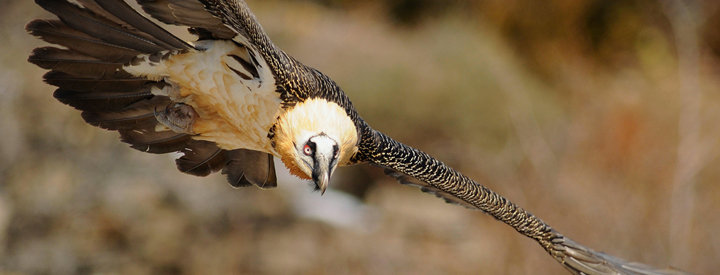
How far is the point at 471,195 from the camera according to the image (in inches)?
244

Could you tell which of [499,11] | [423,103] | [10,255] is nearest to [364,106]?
[423,103]

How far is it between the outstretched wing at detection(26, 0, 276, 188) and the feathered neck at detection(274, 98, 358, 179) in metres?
0.43

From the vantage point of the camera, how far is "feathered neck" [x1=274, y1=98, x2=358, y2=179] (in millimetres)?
4949

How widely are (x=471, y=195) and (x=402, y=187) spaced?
32.8 ft

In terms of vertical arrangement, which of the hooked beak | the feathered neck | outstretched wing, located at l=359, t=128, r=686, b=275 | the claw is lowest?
the claw

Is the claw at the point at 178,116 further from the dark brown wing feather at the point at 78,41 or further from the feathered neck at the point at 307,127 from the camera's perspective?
the feathered neck at the point at 307,127

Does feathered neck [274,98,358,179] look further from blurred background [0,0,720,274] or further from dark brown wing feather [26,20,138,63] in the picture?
blurred background [0,0,720,274]

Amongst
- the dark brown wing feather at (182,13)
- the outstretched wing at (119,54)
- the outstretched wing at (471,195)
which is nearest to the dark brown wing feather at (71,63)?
the outstretched wing at (119,54)

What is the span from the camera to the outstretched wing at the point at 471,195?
5.85 m

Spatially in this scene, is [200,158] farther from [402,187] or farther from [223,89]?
[402,187]

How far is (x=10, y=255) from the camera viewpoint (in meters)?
10.9

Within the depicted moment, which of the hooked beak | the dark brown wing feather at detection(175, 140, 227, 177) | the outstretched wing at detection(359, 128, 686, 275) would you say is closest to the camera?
the hooked beak

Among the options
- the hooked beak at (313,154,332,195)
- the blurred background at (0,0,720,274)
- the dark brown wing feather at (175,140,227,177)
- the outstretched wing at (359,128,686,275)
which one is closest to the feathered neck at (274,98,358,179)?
the hooked beak at (313,154,332,195)

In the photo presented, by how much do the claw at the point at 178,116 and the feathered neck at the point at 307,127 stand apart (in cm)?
79
